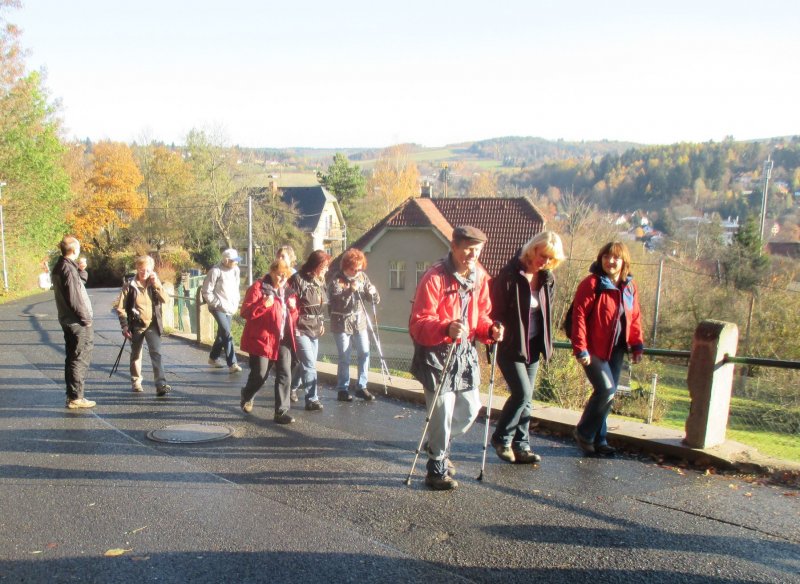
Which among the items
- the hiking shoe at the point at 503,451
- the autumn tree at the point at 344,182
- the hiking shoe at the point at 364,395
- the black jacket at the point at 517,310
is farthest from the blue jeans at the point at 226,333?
the autumn tree at the point at 344,182

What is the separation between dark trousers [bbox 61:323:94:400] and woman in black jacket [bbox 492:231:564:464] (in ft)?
15.7

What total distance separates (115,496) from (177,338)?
26.9ft

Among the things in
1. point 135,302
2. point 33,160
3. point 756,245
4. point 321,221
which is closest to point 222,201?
point 321,221

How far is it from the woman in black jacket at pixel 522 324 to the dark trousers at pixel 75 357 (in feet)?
15.7

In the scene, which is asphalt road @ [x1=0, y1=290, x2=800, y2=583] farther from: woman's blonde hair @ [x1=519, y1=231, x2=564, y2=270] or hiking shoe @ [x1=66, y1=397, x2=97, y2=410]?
woman's blonde hair @ [x1=519, y1=231, x2=564, y2=270]

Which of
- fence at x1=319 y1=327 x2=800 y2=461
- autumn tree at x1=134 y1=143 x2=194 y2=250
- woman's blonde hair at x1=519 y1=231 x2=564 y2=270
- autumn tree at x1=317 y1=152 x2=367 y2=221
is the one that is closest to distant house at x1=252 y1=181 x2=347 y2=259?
autumn tree at x1=317 y1=152 x2=367 y2=221

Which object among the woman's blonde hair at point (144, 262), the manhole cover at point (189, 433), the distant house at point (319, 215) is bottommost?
the manhole cover at point (189, 433)

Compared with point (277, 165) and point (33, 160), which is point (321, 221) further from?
point (33, 160)

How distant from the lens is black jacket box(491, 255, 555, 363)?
5.16m

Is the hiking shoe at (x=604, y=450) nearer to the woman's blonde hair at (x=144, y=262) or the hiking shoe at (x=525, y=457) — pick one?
the hiking shoe at (x=525, y=457)

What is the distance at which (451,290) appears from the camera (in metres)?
4.75

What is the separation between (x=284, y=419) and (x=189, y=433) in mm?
931

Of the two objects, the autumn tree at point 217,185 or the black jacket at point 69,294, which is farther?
the autumn tree at point 217,185

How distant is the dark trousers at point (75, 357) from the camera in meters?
7.23
